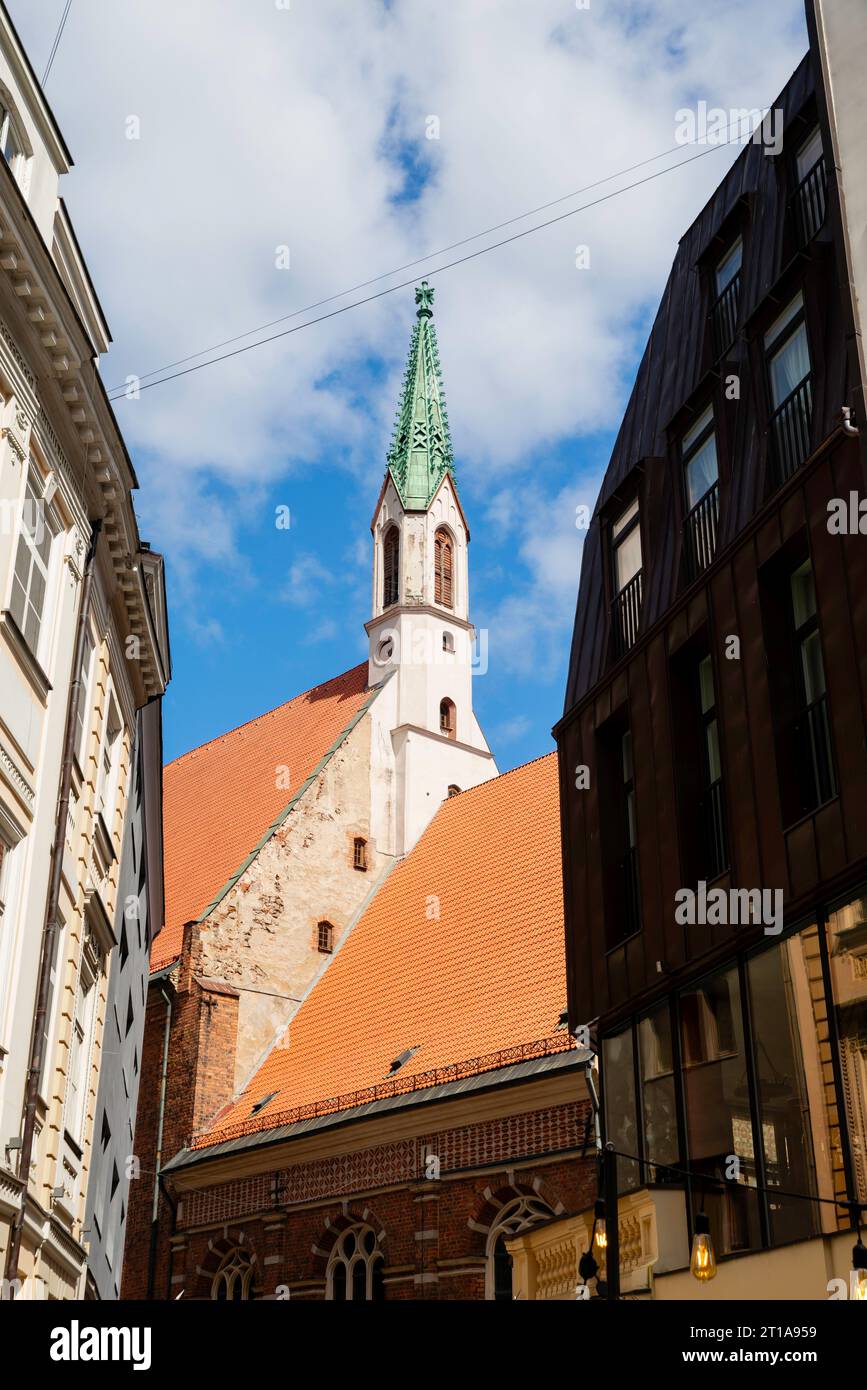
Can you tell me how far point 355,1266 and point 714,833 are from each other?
14.3m

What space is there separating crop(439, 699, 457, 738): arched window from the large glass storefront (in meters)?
22.0

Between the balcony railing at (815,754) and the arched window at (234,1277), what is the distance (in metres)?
18.0

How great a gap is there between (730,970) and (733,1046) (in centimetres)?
61

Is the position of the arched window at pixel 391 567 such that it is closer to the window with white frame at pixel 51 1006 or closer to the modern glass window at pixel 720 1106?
the window with white frame at pixel 51 1006

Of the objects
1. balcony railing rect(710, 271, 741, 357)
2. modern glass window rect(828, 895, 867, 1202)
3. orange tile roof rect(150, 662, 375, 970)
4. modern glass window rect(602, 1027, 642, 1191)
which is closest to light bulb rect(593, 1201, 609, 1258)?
modern glass window rect(602, 1027, 642, 1191)

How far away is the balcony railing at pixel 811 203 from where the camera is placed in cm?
1347

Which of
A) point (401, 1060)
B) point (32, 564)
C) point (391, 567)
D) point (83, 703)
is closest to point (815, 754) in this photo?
point (32, 564)

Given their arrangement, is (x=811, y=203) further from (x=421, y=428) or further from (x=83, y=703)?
(x=421, y=428)

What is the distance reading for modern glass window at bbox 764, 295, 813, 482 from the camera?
12.7 meters

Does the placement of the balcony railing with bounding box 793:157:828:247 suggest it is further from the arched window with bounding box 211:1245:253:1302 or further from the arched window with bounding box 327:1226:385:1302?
the arched window with bounding box 211:1245:253:1302

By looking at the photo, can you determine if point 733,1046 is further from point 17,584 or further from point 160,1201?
point 160,1201

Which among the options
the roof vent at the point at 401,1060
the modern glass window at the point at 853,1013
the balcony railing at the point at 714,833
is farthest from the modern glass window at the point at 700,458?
the roof vent at the point at 401,1060
